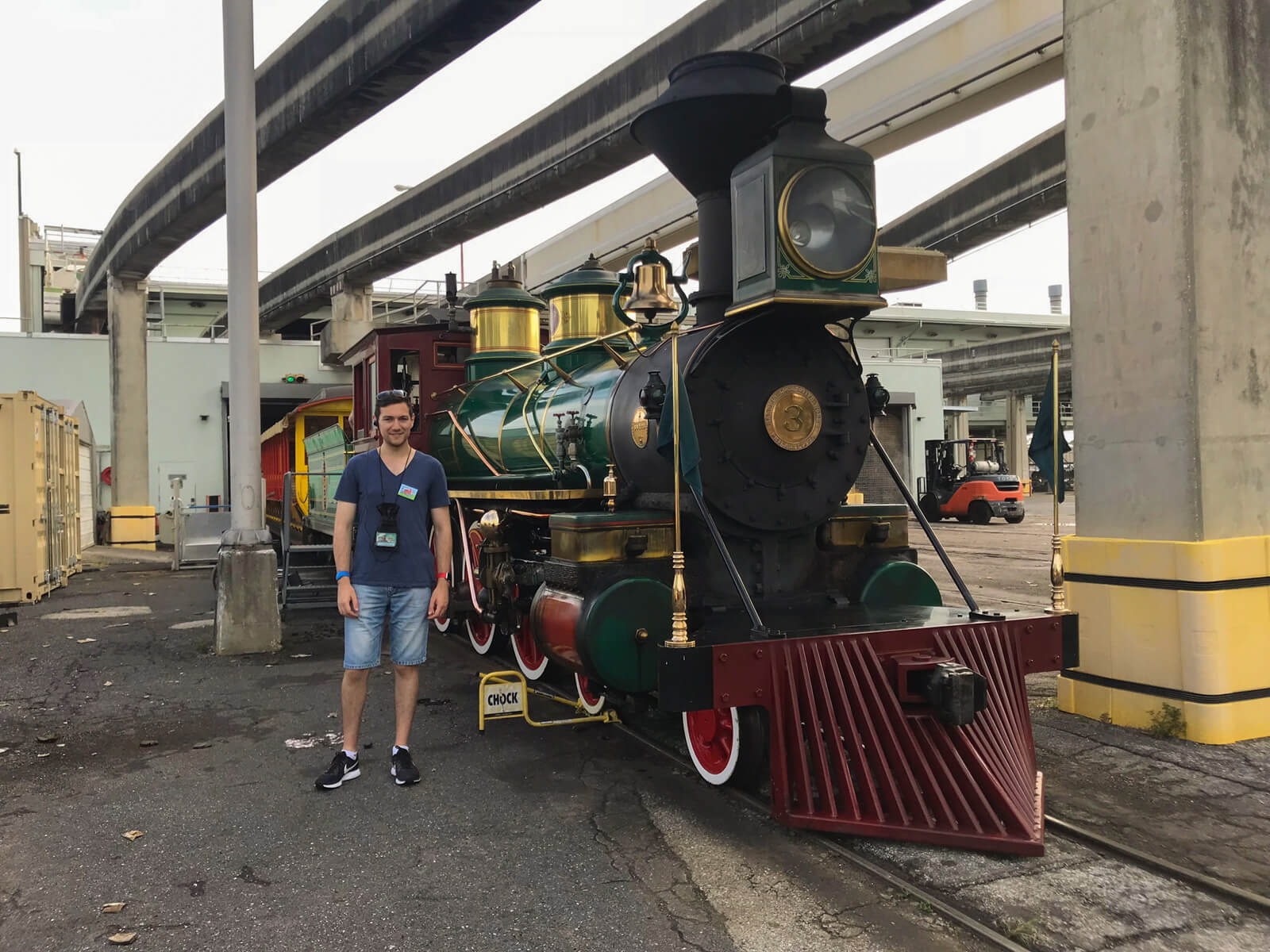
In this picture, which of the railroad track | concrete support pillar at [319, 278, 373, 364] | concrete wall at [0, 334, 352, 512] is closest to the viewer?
the railroad track

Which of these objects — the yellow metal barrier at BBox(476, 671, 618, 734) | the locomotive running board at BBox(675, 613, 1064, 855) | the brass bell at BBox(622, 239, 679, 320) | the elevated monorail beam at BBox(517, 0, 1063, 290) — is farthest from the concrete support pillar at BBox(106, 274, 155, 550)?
the locomotive running board at BBox(675, 613, 1064, 855)

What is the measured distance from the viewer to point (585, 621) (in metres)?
4.05

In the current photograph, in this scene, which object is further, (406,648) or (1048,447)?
(1048,447)

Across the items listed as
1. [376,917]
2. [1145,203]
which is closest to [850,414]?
[1145,203]

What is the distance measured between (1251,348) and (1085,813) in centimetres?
272

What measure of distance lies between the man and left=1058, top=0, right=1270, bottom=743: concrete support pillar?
3617 millimetres

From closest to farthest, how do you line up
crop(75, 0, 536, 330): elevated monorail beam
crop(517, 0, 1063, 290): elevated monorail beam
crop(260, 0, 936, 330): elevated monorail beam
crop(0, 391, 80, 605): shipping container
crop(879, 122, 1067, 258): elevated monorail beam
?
crop(260, 0, 936, 330): elevated monorail beam, crop(75, 0, 536, 330): elevated monorail beam, crop(517, 0, 1063, 290): elevated monorail beam, crop(0, 391, 80, 605): shipping container, crop(879, 122, 1067, 258): elevated monorail beam

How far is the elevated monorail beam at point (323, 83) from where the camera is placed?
971cm

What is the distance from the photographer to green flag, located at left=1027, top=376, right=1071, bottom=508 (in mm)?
5083

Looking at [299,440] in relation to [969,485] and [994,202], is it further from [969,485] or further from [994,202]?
[969,485]

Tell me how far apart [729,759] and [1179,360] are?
3.07 m

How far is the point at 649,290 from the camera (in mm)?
5496

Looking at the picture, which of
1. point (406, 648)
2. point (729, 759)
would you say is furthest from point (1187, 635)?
point (406, 648)

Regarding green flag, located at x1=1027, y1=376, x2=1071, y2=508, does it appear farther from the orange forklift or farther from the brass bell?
the orange forklift
